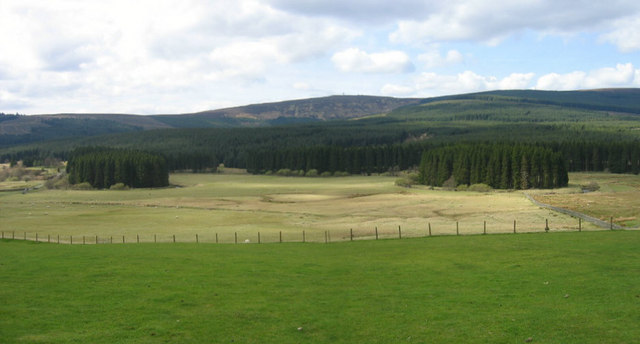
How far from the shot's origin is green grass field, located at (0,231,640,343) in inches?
850

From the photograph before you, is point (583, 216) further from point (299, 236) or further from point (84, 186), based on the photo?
point (84, 186)

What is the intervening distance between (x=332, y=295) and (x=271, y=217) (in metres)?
60.3

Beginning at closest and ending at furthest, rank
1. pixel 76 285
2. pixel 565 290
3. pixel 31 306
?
pixel 31 306 → pixel 565 290 → pixel 76 285

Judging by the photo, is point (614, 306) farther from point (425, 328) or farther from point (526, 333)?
point (425, 328)

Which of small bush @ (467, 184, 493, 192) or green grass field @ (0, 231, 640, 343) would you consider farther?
small bush @ (467, 184, 493, 192)

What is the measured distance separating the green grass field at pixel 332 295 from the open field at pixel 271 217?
20.2 meters

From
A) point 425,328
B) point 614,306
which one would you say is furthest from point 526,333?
point 614,306

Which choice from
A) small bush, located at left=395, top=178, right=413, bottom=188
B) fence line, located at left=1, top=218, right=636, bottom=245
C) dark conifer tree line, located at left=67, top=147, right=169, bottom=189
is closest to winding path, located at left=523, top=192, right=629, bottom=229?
fence line, located at left=1, top=218, right=636, bottom=245

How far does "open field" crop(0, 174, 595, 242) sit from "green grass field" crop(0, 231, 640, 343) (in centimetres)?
2015

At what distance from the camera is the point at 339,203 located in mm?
110875

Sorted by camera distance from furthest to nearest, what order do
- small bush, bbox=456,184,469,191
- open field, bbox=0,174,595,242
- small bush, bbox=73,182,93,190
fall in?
1. small bush, bbox=73,182,93,190
2. small bush, bbox=456,184,469,191
3. open field, bbox=0,174,595,242

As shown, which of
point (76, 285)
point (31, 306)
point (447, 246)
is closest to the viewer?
point (31, 306)

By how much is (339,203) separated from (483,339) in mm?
90272

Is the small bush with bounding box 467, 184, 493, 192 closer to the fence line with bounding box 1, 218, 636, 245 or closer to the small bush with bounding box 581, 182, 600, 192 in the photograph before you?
the small bush with bounding box 581, 182, 600, 192
